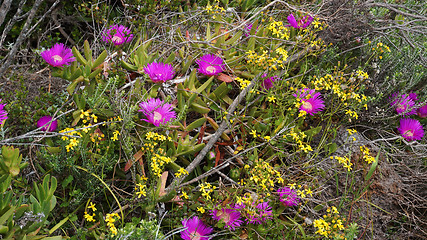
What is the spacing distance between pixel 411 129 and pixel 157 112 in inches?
59.3

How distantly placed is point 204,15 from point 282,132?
38.4 inches

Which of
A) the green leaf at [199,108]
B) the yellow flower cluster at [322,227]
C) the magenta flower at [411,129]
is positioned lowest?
the magenta flower at [411,129]

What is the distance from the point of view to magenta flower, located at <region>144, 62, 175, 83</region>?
1.88m

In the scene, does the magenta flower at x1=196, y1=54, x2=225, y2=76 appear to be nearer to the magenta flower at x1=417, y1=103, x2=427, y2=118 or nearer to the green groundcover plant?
the green groundcover plant

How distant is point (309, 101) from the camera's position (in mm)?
2072

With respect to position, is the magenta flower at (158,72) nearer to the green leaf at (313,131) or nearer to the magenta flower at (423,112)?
the green leaf at (313,131)

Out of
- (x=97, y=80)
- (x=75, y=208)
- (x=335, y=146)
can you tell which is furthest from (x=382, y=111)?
(x=75, y=208)

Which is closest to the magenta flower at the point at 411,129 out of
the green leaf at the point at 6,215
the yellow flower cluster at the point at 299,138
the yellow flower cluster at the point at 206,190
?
the yellow flower cluster at the point at 299,138

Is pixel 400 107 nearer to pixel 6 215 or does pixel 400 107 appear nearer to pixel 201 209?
pixel 201 209

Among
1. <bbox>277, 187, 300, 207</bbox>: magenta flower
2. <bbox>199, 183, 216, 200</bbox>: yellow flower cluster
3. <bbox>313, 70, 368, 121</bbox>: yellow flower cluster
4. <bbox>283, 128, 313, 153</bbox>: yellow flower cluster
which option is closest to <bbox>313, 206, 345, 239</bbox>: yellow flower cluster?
<bbox>277, 187, 300, 207</bbox>: magenta flower

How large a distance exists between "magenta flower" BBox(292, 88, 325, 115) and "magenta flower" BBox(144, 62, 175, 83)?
68cm

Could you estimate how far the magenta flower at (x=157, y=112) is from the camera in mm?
1771

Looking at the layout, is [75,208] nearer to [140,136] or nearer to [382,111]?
[140,136]

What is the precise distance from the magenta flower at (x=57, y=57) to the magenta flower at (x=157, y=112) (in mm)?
436
